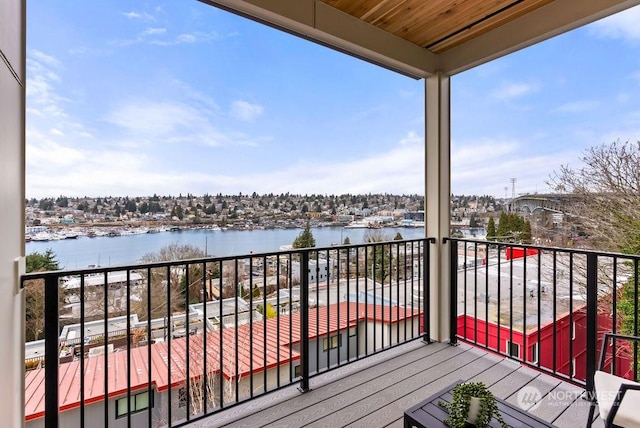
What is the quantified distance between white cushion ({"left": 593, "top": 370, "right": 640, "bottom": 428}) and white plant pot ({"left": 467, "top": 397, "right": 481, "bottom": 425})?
62 cm

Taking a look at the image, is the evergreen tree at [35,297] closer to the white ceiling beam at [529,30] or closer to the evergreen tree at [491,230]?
the evergreen tree at [491,230]

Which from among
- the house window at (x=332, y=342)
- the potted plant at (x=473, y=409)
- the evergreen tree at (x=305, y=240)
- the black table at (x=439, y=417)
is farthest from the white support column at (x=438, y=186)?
the potted plant at (x=473, y=409)

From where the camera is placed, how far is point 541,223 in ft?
8.88

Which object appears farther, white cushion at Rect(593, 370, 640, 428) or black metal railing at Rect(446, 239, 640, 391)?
black metal railing at Rect(446, 239, 640, 391)

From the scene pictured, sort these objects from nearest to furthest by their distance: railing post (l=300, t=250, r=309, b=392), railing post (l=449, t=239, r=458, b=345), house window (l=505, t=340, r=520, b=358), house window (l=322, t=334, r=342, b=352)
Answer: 1. railing post (l=300, t=250, r=309, b=392)
2. house window (l=322, t=334, r=342, b=352)
3. house window (l=505, t=340, r=520, b=358)
4. railing post (l=449, t=239, r=458, b=345)

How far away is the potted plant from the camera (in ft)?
4.05

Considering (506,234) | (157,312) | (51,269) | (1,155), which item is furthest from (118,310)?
(506,234)

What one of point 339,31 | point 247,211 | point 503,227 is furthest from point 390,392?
point 339,31

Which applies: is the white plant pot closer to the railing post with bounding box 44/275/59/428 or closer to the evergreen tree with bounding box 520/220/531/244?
the railing post with bounding box 44/275/59/428

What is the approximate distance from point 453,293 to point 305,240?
5.31 feet

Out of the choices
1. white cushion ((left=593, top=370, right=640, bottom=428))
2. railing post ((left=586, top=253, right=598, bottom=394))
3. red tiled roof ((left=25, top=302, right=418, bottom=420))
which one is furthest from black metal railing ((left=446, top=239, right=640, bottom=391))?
white cushion ((left=593, top=370, right=640, bottom=428))

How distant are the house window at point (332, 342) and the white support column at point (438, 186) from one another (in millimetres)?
1031

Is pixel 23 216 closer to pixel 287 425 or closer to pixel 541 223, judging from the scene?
pixel 287 425

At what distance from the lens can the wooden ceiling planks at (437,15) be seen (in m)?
2.41
